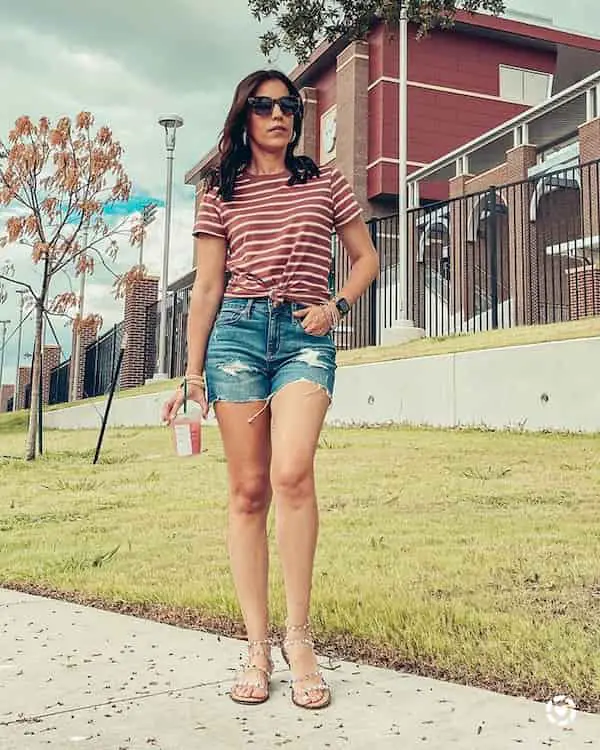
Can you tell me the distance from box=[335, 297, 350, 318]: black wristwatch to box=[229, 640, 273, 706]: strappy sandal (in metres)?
1.11

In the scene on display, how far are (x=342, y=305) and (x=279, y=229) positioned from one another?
0.33 metres

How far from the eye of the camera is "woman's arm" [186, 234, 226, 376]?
2936 mm

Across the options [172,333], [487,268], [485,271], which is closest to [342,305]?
[485,271]

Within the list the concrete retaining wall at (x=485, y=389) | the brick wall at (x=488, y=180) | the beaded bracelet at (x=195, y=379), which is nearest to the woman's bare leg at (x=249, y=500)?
the beaded bracelet at (x=195, y=379)

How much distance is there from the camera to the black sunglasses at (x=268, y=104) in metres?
2.96

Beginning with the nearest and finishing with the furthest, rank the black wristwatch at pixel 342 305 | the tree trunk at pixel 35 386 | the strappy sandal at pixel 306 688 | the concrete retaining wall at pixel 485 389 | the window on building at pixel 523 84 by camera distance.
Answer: the strappy sandal at pixel 306 688, the black wristwatch at pixel 342 305, the concrete retaining wall at pixel 485 389, the tree trunk at pixel 35 386, the window on building at pixel 523 84

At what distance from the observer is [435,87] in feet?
85.6

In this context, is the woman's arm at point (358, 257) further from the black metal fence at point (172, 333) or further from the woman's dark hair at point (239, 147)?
the black metal fence at point (172, 333)

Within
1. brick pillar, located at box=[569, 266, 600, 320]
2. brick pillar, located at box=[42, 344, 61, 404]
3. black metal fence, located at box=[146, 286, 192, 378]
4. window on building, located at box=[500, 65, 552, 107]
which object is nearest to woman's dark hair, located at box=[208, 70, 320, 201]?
brick pillar, located at box=[569, 266, 600, 320]

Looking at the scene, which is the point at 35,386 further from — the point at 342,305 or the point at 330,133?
the point at 330,133

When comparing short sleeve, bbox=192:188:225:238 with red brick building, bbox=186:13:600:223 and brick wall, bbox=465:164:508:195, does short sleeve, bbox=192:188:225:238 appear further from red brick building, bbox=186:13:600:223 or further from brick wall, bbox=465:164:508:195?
red brick building, bbox=186:13:600:223

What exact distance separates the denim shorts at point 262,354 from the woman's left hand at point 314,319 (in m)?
0.02

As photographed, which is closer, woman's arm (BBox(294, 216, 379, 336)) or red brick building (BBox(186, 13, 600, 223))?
woman's arm (BBox(294, 216, 379, 336))

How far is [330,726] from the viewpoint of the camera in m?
2.39
